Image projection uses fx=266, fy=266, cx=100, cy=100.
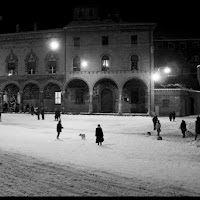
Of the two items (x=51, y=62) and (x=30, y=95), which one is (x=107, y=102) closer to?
(x=51, y=62)

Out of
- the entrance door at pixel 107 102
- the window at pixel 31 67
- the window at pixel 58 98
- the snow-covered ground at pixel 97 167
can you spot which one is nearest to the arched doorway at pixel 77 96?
the window at pixel 58 98

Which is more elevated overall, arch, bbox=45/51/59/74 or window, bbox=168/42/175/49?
window, bbox=168/42/175/49

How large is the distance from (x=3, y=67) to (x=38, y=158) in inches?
1256

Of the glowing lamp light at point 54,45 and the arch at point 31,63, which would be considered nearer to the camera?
the glowing lamp light at point 54,45

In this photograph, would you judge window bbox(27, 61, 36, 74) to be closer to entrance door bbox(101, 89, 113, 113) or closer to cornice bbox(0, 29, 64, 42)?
cornice bbox(0, 29, 64, 42)

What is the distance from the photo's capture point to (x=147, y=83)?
35.0 m

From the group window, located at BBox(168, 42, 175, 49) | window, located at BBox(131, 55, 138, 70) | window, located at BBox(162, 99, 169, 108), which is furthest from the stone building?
window, located at BBox(168, 42, 175, 49)

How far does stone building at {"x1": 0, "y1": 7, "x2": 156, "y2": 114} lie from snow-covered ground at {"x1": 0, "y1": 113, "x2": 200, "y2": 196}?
67.0 feet

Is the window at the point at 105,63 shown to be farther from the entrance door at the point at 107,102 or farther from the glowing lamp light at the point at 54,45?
the glowing lamp light at the point at 54,45

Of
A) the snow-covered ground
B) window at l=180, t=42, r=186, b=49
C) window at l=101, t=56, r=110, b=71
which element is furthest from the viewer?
window at l=180, t=42, r=186, b=49

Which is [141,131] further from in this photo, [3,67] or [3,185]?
[3,67]

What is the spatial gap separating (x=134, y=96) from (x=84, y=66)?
8153 millimetres

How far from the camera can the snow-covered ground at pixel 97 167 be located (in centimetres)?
749

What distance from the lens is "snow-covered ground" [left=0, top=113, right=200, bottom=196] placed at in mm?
7489
